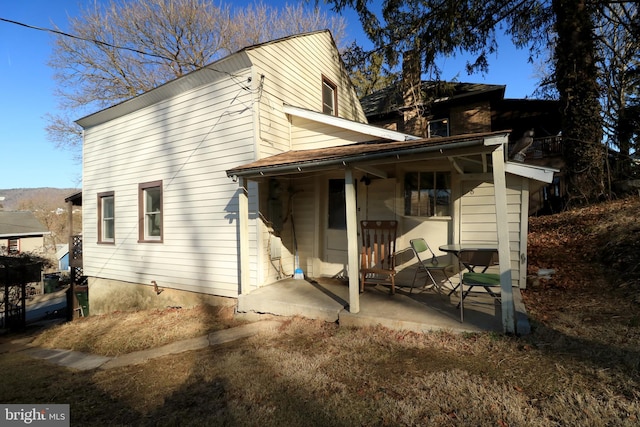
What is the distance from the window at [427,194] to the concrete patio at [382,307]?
1461 millimetres

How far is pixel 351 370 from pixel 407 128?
41.0 feet

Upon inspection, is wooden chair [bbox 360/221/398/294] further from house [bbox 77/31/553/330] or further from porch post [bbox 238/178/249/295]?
porch post [bbox 238/178/249/295]

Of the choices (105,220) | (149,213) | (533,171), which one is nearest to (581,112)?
(533,171)

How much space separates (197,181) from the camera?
6.70 metres

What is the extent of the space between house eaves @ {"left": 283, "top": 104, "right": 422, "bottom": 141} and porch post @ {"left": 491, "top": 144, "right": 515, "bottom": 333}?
78.5 inches

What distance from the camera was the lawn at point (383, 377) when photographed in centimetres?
235

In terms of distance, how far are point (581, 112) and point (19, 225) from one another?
3439cm

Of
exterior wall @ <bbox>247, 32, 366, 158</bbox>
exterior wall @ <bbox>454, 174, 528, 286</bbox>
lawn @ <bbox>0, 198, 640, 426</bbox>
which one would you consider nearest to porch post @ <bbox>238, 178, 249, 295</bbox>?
exterior wall @ <bbox>247, 32, 366, 158</bbox>

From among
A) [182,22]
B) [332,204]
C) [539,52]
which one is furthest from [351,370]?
[182,22]

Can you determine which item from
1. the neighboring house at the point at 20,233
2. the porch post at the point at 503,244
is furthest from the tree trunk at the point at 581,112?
the neighboring house at the point at 20,233

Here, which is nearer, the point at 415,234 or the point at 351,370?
the point at 351,370

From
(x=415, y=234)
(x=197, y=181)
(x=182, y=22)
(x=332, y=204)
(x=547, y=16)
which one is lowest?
(x=415, y=234)

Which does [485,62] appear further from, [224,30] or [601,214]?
[224,30]

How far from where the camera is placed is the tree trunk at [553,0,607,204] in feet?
29.3
